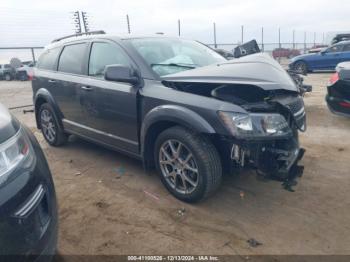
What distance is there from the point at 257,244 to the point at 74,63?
10.7 ft

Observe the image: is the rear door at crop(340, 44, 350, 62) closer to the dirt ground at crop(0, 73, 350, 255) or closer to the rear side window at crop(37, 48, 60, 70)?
the dirt ground at crop(0, 73, 350, 255)

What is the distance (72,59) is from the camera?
454 centimetres

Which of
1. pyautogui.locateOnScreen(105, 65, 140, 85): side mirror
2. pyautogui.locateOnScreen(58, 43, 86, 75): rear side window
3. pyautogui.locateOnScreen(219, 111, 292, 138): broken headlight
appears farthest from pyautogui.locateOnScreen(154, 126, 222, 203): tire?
pyautogui.locateOnScreen(58, 43, 86, 75): rear side window

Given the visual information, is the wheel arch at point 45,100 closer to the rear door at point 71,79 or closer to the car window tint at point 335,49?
the rear door at point 71,79

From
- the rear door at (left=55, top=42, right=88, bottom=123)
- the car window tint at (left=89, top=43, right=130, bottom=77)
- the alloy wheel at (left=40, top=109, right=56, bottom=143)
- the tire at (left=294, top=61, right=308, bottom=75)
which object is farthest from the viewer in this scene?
the tire at (left=294, top=61, right=308, bottom=75)

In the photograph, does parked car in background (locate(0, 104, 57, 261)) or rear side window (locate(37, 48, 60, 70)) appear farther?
rear side window (locate(37, 48, 60, 70))

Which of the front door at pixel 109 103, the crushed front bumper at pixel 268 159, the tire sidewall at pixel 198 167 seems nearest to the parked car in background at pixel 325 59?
the front door at pixel 109 103

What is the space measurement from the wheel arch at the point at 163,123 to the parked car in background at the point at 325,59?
1257cm

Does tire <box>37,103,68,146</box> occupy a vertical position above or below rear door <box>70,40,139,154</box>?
below

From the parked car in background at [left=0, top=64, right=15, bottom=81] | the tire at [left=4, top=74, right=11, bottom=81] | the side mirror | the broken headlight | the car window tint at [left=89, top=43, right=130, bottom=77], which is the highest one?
the car window tint at [left=89, top=43, right=130, bottom=77]

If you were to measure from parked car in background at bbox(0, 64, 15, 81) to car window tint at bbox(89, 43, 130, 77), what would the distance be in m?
21.2

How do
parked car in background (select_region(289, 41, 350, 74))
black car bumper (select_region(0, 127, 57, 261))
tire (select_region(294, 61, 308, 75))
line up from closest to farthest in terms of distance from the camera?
black car bumper (select_region(0, 127, 57, 261)) < parked car in background (select_region(289, 41, 350, 74)) < tire (select_region(294, 61, 308, 75))

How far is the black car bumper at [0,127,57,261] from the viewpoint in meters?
1.64

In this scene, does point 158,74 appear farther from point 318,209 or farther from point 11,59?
point 11,59
